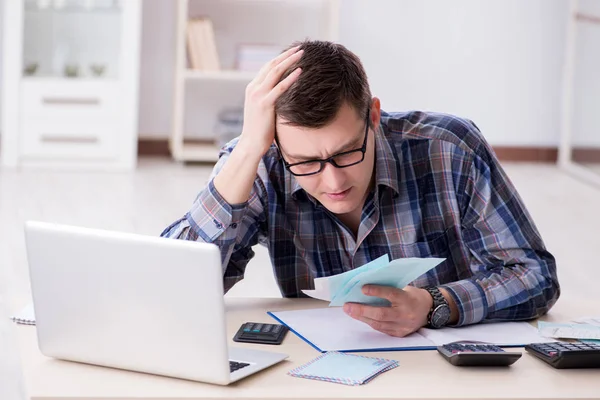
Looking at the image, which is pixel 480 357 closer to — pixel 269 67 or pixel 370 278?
pixel 370 278

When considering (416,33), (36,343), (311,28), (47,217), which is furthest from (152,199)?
(36,343)

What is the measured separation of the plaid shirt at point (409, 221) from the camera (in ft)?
5.34

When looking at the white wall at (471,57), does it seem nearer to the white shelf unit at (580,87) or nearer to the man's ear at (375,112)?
the white shelf unit at (580,87)

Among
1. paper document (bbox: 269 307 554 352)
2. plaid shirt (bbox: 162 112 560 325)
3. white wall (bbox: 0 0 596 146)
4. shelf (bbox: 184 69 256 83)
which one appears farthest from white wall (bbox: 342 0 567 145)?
paper document (bbox: 269 307 554 352)

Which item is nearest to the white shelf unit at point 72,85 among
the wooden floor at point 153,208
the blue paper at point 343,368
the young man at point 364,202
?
the wooden floor at point 153,208

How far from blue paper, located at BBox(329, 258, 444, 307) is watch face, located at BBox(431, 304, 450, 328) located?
8cm

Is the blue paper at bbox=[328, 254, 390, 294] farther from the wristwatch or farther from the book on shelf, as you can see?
the book on shelf

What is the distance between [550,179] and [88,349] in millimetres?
4442

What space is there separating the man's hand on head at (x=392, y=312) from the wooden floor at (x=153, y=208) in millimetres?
1502

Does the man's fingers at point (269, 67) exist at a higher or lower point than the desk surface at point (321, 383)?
higher

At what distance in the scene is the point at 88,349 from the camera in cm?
125

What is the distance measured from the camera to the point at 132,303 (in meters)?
1.20

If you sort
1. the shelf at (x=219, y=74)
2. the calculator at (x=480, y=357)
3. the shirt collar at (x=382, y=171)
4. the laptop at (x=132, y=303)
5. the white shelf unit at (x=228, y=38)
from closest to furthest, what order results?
1. the laptop at (x=132, y=303)
2. the calculator at (x=480, y=357)
3. the shirt collar at (x=382, y=171)
4. the shelf at (x=219, y=74)
5. the white shelf unit at (x=228, y=38)

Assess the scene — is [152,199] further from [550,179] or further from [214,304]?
[214,304]
